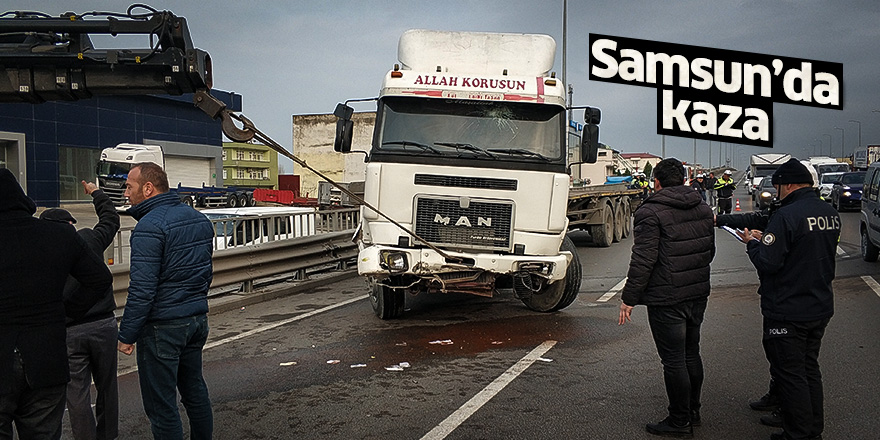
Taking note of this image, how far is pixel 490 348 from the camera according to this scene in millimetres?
7551

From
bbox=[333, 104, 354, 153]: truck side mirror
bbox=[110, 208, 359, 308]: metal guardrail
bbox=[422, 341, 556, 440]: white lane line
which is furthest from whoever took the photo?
bbox=[110, 208, 359, 308]: metal guardrail

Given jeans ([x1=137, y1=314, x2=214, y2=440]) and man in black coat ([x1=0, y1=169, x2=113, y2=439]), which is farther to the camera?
jeans ([x1=137, y1=314, x2=214, y2=440])

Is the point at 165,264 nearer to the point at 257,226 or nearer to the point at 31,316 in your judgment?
the point at 31,316

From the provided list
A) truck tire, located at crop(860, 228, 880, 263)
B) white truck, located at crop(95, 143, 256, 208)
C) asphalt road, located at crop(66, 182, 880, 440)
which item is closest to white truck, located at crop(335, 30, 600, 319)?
asphalt road, located at crop(66, 182, 880, 440)

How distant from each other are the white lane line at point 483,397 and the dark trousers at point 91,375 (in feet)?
6.56

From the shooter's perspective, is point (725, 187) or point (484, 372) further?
point (725, 187)

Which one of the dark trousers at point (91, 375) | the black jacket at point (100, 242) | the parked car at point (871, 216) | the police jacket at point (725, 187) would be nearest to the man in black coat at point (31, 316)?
the black jacket at point (100, 242)

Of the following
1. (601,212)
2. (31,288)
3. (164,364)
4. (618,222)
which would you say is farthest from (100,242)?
(618,222)

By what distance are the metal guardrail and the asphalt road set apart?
1.82 ft

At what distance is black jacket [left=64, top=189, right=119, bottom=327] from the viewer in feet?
13.6

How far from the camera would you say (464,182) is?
8.05 m

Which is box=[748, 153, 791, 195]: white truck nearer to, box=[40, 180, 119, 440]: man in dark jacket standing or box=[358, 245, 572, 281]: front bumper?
box=[358, 245, 572, 281]: front bumper

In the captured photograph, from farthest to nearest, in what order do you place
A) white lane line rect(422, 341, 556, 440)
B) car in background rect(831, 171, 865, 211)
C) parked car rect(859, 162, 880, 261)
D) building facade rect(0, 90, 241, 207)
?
building facade rect(0, 90, 241, 207) < car in background rect(831, 171, 865, 211) < parked car rect(859, 162, 880, 261) < white lane line rect(422, 341, 556, 440)

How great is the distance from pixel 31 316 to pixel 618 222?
18.5 metres
